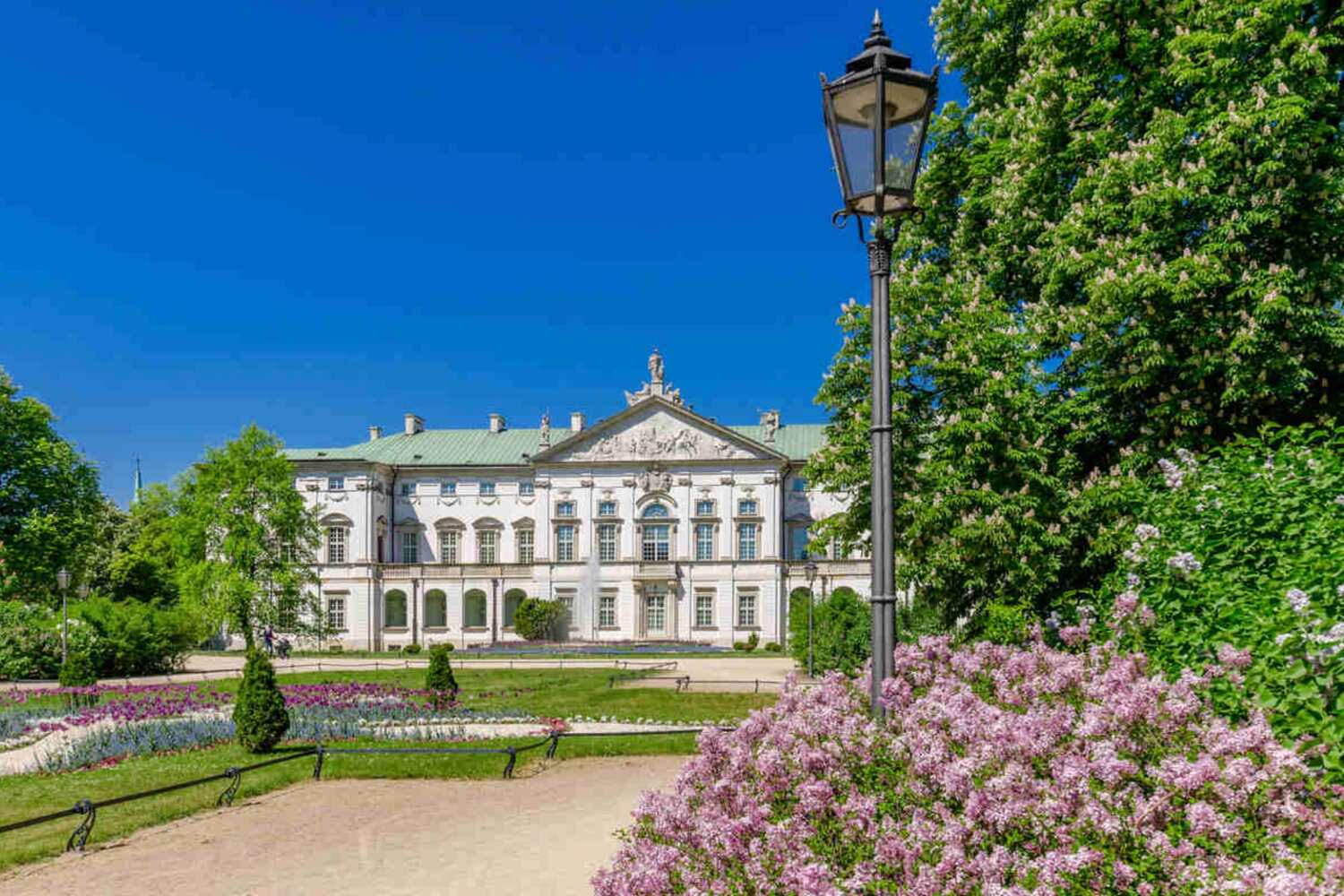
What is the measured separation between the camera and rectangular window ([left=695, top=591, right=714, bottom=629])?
55.9m

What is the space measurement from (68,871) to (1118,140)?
14017mm

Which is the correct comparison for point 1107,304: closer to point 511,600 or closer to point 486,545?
point 511,600

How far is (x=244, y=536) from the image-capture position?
39.9 metres

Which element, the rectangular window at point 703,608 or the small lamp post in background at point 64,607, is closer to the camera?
the small lamp post in background at point 64,607

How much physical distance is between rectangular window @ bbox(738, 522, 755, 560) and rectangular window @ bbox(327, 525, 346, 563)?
23.7 meters

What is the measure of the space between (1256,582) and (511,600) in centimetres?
5434

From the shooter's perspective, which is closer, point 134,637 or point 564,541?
point 134,637

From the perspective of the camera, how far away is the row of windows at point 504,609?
5572cm

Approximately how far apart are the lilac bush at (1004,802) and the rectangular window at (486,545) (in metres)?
55.3

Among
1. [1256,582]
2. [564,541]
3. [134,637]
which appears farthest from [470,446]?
[1256,582]

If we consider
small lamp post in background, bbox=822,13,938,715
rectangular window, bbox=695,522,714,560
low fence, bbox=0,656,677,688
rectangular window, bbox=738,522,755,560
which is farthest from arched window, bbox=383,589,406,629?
small lamp post in background, bbox=822,13,938,715

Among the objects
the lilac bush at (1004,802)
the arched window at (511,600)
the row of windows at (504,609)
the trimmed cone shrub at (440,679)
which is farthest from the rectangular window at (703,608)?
the lilac bush at (1004,802)

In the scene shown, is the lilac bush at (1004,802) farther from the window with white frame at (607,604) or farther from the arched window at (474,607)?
the arched window at (474,607)

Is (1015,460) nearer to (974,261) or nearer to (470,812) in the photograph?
(974,261)
